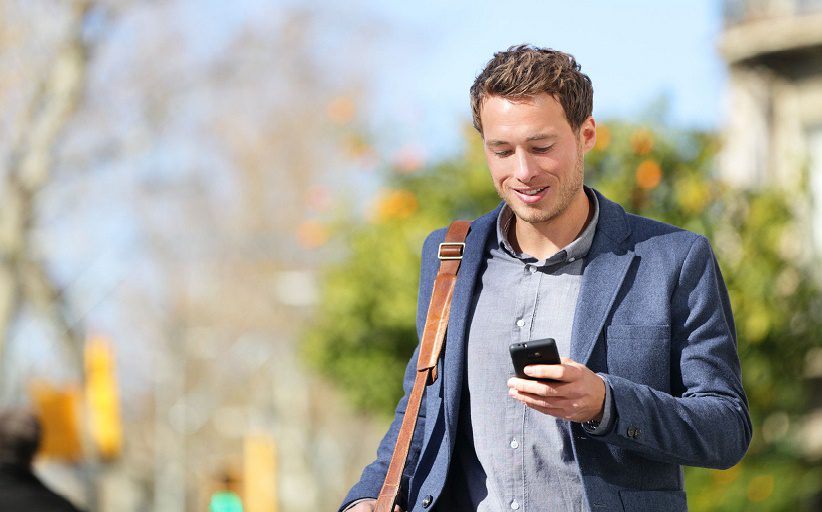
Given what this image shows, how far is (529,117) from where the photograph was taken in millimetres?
3113

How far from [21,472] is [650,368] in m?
3.37

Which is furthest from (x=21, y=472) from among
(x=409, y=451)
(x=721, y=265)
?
(x=721, y=265)

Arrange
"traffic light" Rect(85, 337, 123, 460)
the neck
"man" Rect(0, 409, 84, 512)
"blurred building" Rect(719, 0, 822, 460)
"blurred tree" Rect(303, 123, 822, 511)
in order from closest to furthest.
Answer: the neck
"man" Rect(0, 409, 84, 512)
"blurred tree" Rect(303, 123, 822, 511)
"blurred building" Rect(719, 0, 822, 460)
"traffic light" Rect(85, 337, 123, 460)

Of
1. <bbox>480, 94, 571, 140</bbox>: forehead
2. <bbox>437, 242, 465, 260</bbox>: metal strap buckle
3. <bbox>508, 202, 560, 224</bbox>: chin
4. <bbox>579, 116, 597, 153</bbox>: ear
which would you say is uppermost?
<bbox>480, 94, 571, 140</bbox>: forehead

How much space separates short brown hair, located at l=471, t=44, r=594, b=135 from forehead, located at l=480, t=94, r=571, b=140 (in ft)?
0.04

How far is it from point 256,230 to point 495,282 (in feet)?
112

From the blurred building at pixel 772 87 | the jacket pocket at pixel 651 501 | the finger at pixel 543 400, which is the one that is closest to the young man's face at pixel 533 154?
the finger at pixel 543 400

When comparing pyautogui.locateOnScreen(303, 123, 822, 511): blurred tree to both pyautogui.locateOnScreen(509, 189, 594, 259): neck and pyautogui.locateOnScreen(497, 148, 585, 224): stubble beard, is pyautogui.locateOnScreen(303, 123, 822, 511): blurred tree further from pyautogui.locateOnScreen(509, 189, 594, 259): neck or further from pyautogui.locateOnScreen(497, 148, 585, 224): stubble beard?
pyautogui.locateOnScreen(497, 148, 585, 224): stubble beard

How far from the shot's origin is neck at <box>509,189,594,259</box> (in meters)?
3.28

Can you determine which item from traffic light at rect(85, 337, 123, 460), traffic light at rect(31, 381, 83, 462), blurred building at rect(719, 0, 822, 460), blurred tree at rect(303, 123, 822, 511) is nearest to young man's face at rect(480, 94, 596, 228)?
blurred tree at rect(303, 123, 822, 511)

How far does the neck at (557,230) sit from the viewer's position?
3.28 m

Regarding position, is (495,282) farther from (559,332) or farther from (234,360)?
(234,360)

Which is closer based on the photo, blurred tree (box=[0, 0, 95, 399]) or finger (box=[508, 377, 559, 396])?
finger (box=[508, 377, 559, 396])

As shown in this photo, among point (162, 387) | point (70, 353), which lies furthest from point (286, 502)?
point (70, 353)
